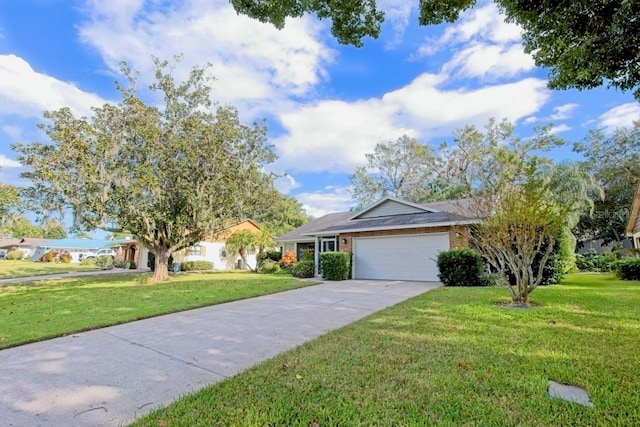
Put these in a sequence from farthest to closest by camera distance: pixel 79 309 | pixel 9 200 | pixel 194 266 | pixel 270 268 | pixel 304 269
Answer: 1. pixel 194 266
2. pixel 270 268
3. pixel 304 269
4. pixel 9 200
5. pixel 79 309

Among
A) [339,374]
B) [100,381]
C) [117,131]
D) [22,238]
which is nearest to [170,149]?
[117,131]

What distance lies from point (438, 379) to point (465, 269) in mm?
9341

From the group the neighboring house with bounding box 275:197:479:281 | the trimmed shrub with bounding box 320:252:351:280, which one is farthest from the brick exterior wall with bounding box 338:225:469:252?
the trimmed shrub with bounding box 320:252:351:280

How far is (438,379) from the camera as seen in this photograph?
344 centimetres

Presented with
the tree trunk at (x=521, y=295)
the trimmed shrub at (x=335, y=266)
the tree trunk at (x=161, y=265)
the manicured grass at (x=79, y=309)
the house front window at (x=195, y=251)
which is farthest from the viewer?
the house front window at (x=195, y=251)

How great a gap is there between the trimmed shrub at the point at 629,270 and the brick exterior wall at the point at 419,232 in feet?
22.5

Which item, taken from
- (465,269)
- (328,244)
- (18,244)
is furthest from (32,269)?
(18,244)

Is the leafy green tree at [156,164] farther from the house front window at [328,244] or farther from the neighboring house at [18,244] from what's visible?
the neighboring house at [18,244]

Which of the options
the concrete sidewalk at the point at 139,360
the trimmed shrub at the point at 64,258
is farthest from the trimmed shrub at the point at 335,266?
the trimmed shrub at the point at 64,258

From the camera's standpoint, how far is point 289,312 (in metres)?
7.54

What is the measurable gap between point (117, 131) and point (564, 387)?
17507 millimetres

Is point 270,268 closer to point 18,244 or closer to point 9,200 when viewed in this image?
point 9,200

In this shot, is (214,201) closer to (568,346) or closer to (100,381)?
(100,381)

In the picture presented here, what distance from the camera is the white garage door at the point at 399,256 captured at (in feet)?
47.0
